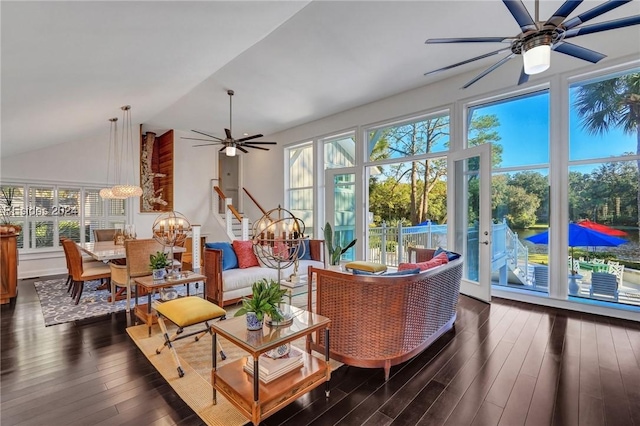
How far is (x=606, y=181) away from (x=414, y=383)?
12.5 feet

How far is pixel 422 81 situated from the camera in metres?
5.06

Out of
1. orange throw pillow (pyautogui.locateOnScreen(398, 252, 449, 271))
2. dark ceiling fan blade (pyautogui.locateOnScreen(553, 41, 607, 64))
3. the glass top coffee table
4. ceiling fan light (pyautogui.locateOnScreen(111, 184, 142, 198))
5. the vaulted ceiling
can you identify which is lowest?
the glass top coffee table

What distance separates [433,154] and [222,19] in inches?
154

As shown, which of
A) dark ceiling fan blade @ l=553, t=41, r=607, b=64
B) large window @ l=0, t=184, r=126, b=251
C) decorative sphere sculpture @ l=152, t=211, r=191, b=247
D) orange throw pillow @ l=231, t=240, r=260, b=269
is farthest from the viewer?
large window @ l=0, t=184, r=126, b=251

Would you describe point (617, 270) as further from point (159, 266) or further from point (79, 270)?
point (79, 270)

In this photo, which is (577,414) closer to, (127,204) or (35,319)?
(35,319)

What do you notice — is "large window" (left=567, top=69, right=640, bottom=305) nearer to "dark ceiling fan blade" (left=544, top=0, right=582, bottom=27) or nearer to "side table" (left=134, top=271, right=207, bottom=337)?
"dark ceiling fan blade" (left=544, top=0, right=582, bottom=27)

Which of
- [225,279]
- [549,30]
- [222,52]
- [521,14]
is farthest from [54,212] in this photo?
[549,30]

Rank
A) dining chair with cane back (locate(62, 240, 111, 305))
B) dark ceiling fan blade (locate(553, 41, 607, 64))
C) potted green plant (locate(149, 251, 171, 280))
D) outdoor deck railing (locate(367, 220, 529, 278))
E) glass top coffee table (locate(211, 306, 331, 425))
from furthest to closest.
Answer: outdoor deck railing (locate(367, 220, 529, 278))
dining chair with cane back (locate(62, 240, 111, 305))
potted green plant (locate(149, 251, 171, 280))
dark ceiling fan blade (locate(553, 41, 607, 64))
glass top coffee table (locate(211, 306, 331, 425))

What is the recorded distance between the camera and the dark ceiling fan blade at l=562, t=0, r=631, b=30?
69.2 inches

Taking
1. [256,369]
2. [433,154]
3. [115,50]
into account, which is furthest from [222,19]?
[433,154]

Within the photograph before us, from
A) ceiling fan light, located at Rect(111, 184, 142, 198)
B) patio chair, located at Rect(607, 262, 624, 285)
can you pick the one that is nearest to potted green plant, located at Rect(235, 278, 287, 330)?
patio chair, located at Rect(607, 262, 624, 285)

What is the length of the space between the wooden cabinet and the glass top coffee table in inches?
171

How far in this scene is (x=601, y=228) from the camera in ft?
12.9
